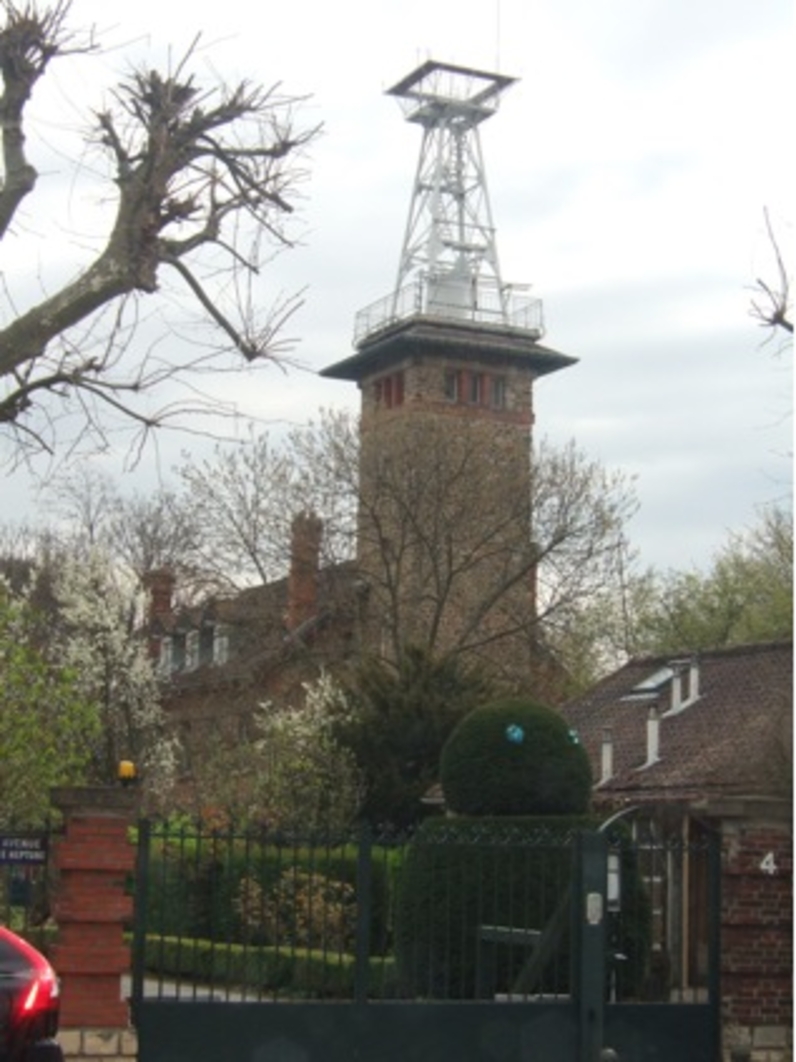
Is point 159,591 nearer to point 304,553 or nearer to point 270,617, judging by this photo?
point 270,617

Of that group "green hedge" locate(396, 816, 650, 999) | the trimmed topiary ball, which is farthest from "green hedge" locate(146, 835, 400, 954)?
the trimmed topiary ball

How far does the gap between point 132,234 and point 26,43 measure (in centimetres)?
155

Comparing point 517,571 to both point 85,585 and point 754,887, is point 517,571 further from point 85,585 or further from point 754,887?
point 754,887

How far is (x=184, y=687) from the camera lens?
53219 mm

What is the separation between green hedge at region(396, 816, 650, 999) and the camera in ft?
56.2

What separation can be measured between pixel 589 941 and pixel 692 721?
17.2 meters

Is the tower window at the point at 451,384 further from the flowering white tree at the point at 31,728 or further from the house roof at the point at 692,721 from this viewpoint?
the flowering white tree at the point at 31,728

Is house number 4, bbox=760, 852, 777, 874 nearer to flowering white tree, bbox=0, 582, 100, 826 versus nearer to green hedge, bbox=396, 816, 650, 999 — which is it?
green hedge, bbox=396, 816, 650, 999

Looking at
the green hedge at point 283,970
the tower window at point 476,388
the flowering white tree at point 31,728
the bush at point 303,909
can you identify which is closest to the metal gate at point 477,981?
the green hedge at point 283,970

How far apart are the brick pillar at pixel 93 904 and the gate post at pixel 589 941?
136 inches

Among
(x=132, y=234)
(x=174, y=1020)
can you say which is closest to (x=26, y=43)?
(x=132, y=234)

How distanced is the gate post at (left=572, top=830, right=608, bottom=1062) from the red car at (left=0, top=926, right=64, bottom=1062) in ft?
15.1

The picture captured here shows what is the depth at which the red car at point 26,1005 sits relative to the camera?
468 inches

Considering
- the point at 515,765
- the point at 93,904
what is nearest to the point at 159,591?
the point at 515,765
